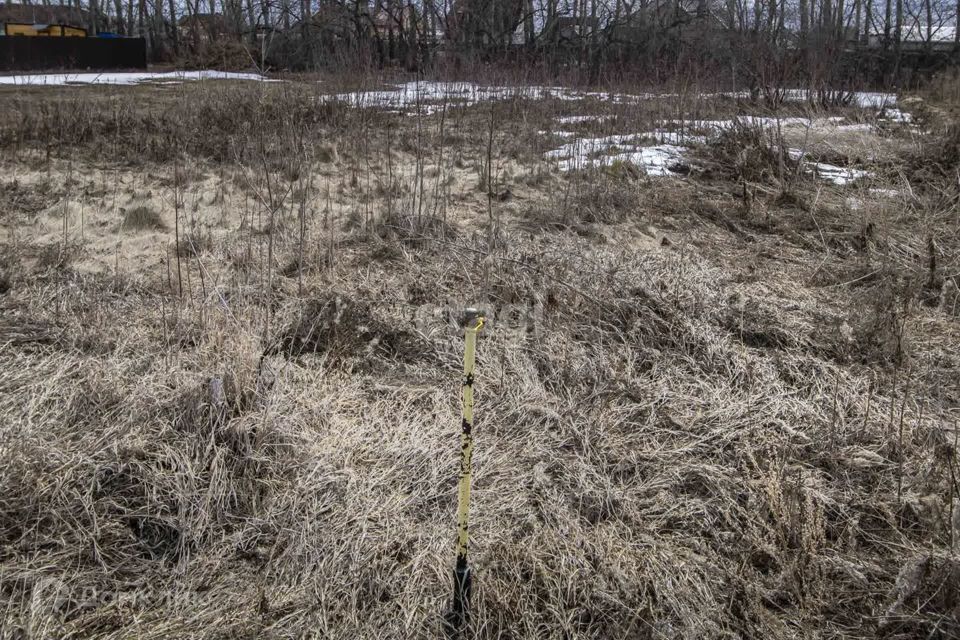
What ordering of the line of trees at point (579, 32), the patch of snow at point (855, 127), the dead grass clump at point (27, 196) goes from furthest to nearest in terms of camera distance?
the line of trees at point (579, 32)
the patch of snow at point (855, 127)
the dead grass clump at point (27, 196)

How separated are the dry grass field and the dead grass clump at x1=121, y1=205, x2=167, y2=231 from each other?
0.04 meters

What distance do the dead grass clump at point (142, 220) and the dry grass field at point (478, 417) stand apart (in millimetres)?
42

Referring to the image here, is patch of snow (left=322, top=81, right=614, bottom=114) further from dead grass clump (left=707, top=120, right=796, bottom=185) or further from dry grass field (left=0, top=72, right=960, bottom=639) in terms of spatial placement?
dry grass field (left=0, top=72, right=960, bottom=639)

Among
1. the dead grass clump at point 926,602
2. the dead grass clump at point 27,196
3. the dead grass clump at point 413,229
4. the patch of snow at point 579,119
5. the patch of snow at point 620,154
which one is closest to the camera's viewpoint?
the dead grass clump at point 926,602

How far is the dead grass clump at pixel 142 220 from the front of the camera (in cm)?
503

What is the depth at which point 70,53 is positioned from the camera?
16953 mm

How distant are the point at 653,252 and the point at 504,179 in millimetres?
1933

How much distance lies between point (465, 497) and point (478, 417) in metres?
1.07

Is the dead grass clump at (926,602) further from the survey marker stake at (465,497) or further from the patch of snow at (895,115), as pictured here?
the patch of snow at (895,115)

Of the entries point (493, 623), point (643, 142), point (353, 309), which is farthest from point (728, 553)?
point (643, 142)

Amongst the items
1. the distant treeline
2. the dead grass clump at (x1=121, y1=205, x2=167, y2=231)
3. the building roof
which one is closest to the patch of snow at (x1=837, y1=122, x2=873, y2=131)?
the distant treeline

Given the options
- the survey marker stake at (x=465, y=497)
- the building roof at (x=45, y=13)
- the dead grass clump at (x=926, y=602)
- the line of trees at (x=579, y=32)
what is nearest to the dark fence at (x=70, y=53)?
the line of trees at (x=579, y=32)

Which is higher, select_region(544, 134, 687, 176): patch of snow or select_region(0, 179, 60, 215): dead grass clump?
select_region(544, 134, 687, 176): patch of snow

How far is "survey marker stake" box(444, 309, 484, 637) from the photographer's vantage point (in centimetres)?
187
